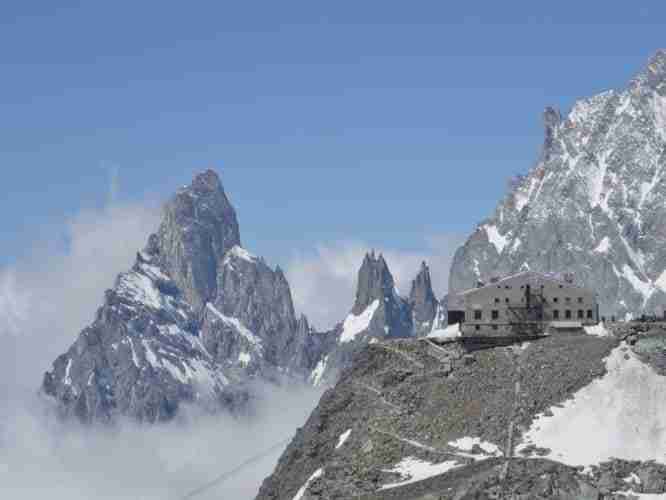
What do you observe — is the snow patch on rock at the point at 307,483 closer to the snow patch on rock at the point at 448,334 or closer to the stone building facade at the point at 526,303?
the snow patch on rock at the point at 448,334

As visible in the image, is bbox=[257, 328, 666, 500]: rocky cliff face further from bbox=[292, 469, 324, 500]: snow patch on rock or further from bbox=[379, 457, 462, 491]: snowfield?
bbox=[292, 469, 324, 500]: snow patch on rock

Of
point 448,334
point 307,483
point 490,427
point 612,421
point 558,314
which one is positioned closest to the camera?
point 612,421

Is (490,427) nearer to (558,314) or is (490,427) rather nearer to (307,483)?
(307,483)

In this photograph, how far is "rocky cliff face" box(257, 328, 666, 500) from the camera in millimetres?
136250

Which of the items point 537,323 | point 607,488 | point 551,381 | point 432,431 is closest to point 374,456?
point 432,431

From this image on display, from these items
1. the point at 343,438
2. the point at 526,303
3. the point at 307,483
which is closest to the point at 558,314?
the point at 526,303

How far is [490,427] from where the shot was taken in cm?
15250

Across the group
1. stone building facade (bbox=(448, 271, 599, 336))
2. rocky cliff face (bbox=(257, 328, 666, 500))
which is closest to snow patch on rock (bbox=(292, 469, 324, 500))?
rocky cliff face (bbox=(257, 328, 666, 500))

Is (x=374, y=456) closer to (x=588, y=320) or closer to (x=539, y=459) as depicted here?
(x=539, y=459)

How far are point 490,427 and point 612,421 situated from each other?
9781 mm

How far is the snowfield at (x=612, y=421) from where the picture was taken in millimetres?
144250

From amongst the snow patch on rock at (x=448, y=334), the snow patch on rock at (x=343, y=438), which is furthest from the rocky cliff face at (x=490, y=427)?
the snow patch on rock at (x=448, y=334)

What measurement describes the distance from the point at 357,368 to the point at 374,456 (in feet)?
99.2

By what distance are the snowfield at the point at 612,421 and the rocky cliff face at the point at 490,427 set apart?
0.15m
